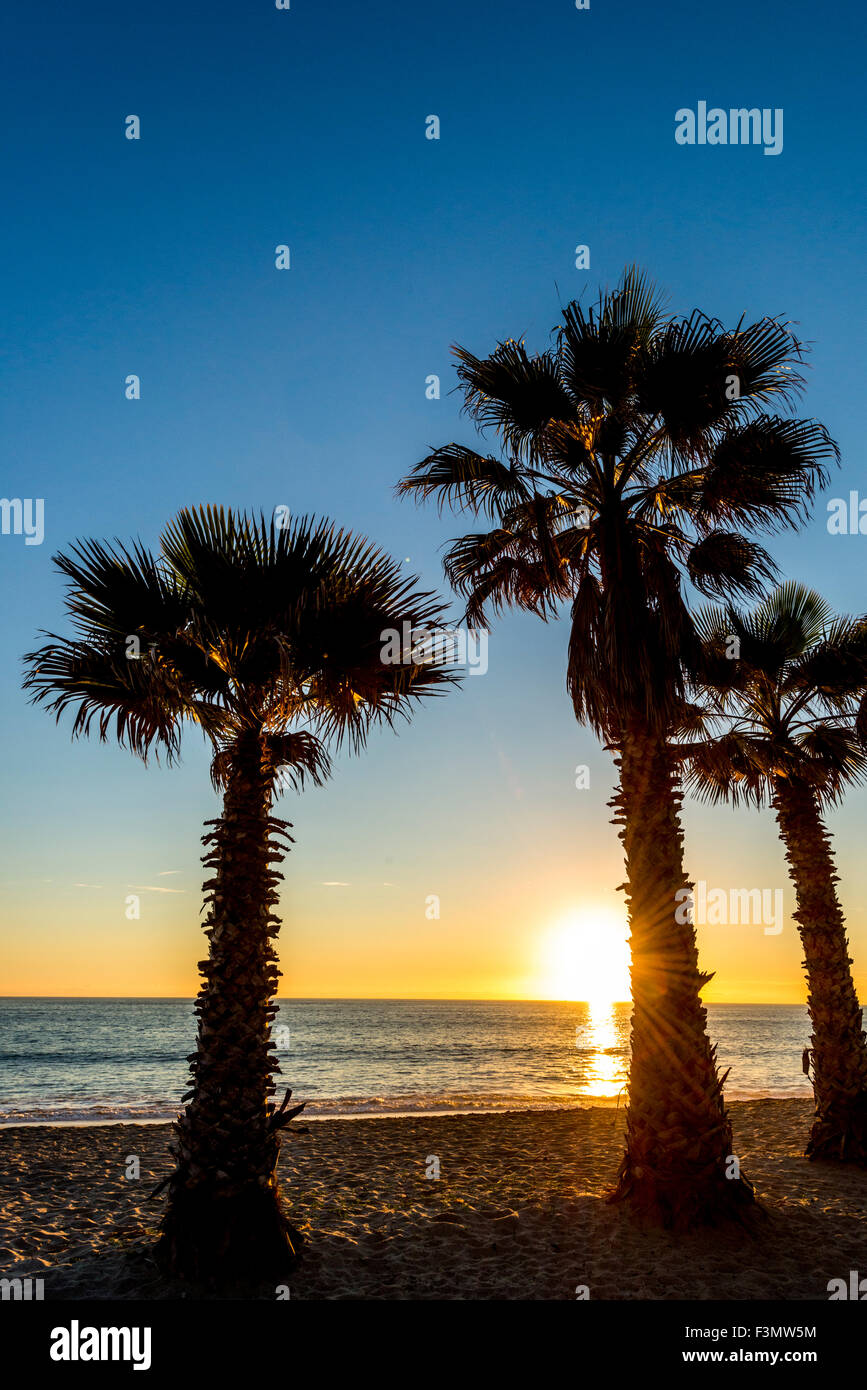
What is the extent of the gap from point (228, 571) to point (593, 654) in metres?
4.13

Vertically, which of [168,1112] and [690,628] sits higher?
[690,628]

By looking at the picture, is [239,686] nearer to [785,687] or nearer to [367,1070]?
[785,687]

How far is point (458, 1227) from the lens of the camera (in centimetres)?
779

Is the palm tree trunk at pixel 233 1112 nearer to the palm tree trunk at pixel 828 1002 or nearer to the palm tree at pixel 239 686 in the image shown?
the palm tree at pixel 239 686

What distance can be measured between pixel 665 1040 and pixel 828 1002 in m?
4.39

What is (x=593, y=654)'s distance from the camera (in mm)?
8750

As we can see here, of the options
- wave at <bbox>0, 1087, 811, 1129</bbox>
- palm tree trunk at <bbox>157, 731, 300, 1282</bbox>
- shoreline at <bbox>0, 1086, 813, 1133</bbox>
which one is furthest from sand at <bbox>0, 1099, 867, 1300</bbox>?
wave at <bbox>0, 1087, 811, 1129</bbox>

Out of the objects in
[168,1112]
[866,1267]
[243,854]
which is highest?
[243,854]

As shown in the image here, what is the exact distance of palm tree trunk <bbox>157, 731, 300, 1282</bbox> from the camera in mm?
6262

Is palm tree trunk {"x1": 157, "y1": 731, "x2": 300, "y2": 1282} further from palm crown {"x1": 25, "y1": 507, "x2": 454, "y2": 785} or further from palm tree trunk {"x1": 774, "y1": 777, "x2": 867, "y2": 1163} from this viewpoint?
palm tree trunk {"x1": 774, "y1": 777, "x2": 867, "y2": 1163}

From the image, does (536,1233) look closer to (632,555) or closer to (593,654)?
(593,654)

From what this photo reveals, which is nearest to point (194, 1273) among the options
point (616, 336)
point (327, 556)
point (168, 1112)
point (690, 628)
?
point (327, 556)

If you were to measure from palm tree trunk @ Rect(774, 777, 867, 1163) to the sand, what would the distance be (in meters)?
0.52

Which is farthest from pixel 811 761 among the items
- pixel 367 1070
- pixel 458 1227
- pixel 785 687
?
pixel 367 1070
